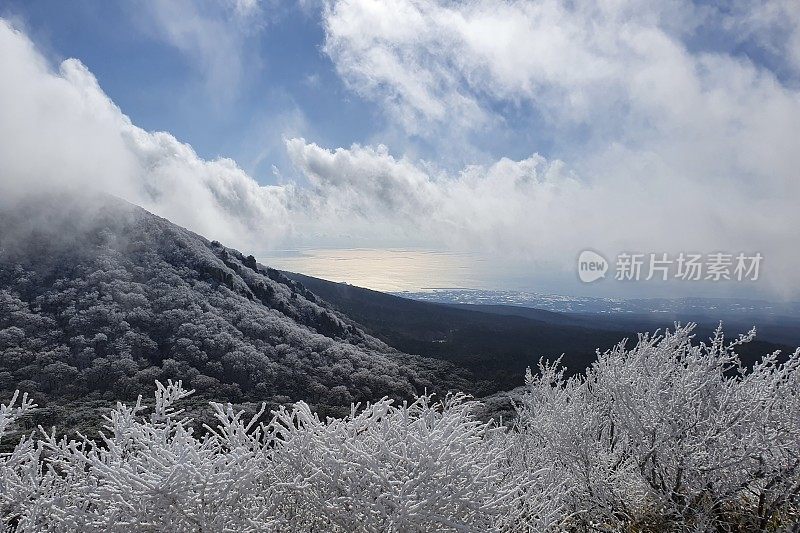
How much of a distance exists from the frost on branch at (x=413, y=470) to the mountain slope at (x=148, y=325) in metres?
50.9

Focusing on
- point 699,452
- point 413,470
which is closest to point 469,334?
point 699,452

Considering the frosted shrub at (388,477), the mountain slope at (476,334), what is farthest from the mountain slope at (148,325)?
the frosted shrub at (388,477)

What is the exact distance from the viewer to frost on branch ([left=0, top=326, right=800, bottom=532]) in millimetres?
3713

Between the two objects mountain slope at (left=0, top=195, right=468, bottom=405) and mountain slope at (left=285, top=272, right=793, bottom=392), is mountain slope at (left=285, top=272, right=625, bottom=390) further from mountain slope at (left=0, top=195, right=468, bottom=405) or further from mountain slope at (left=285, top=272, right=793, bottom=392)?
mountain slope at (left=0, top=195, right=468, bottom=405)

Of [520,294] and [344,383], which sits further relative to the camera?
[520,294]

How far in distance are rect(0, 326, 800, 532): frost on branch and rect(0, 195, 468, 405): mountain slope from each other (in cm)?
5092

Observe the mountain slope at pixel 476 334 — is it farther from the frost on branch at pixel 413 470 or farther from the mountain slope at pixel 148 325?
the frost on branch at pixel 413 470

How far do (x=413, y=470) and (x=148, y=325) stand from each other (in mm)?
61847

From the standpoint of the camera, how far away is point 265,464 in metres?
4.64

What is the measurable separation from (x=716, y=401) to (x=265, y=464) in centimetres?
519

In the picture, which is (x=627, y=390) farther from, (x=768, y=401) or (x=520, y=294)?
(x=520, y=294)

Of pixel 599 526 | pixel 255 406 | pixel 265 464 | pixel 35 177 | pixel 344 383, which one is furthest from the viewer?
pixel 35 177

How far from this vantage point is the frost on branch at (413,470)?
371 cm

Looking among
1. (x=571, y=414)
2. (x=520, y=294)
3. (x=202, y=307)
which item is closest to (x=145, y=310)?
(x=202, y=307)
